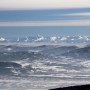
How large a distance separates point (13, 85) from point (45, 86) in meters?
2.31

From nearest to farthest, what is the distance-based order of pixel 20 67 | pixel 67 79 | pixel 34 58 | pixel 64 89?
pixel 64 89, pixel 67 79, pixel 20 67, pixel 34 58

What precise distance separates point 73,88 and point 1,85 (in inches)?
503

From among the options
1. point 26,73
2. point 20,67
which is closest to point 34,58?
point 20,67

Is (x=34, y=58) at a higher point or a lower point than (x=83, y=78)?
higher

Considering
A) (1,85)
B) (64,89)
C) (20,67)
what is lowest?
(64,89)

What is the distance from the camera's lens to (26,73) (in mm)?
46656

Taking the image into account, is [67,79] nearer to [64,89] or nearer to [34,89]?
[34,89]

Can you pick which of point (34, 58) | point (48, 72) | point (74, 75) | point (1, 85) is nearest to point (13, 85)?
point (1, 85)

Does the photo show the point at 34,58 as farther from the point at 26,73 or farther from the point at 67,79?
the point at 67,79

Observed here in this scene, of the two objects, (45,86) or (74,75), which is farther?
(74,75)

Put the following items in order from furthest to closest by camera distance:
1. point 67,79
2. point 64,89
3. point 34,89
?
point 67,79, point 34,89, point 64,89

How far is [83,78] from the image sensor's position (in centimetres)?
3981

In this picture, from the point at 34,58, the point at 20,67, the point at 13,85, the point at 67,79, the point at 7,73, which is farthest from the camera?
the point at 34,58

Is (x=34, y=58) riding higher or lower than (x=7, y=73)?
higher
